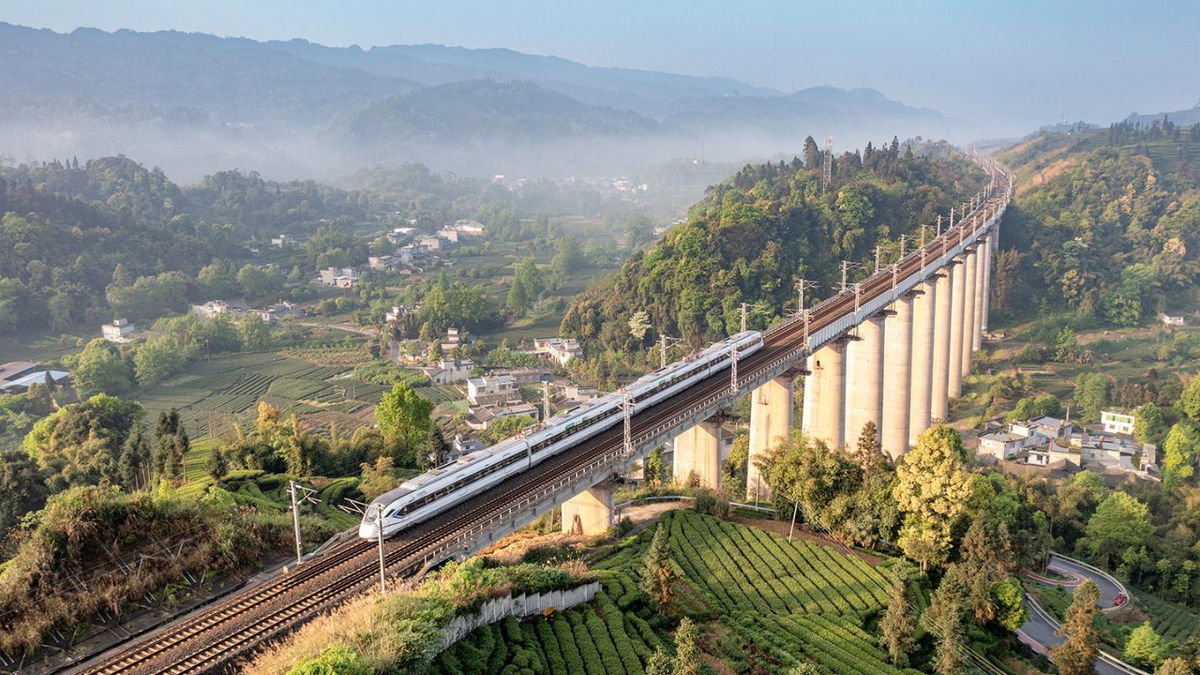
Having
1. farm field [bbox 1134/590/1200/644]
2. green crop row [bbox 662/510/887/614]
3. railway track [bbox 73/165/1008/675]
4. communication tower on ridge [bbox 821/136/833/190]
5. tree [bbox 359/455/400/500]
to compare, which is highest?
communication tower on ridge [bbox 821/136/833/190]

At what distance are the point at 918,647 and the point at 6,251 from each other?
329 ft

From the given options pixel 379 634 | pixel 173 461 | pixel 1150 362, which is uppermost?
pixel 379 634

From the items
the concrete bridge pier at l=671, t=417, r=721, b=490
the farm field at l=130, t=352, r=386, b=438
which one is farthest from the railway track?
the farm field at l=130, t=352, r=386, b=438

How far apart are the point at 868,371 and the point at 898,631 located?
88.7 ft

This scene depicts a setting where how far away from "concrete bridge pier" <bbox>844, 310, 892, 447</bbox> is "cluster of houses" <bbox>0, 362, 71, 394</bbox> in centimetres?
5864

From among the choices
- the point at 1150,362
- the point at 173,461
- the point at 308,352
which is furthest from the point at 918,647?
the point at 308,352

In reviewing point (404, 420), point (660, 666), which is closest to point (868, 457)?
point (660, 666)

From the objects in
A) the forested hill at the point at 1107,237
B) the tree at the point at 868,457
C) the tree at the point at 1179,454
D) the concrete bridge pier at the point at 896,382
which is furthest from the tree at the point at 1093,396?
the tree at the point at 868,457

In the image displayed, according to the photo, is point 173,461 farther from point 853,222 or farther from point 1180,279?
point 1180,279

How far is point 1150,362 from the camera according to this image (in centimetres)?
7169

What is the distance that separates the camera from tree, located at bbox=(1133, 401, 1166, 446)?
2164 inches

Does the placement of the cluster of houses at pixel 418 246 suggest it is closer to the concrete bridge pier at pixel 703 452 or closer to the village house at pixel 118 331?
the village house at pixel 118 331

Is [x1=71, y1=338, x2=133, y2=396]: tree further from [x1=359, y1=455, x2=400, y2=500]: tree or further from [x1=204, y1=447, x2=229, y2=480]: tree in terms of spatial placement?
[x1=359, y1=455, x2=400, y2=500]: tree

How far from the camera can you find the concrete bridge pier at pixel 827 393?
44.6 meters
